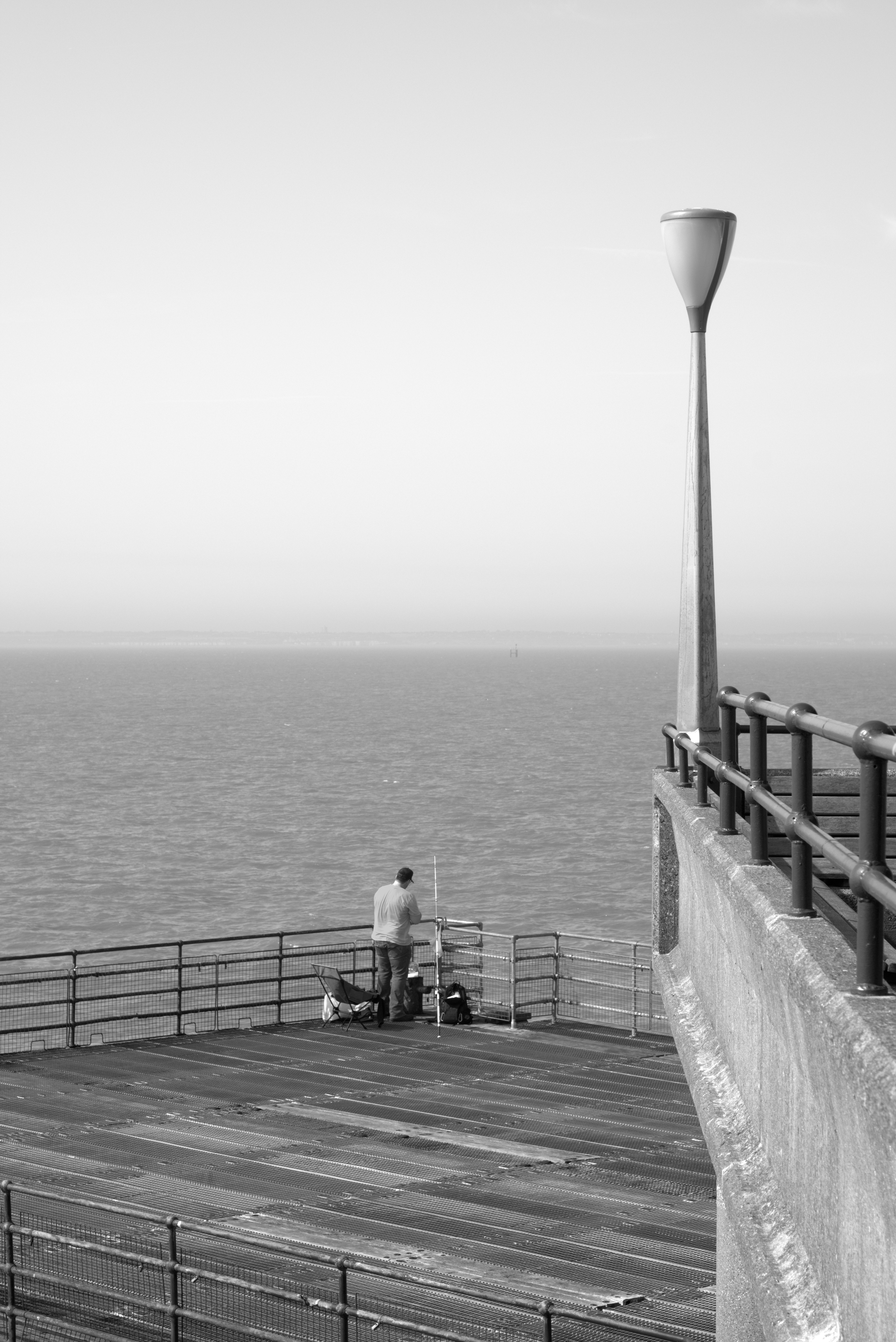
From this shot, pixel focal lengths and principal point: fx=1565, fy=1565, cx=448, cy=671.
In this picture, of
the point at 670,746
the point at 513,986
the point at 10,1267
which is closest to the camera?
the point at 10,1267

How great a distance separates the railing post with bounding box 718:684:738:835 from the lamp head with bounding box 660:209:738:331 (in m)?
3.23

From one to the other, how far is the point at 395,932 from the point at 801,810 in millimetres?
13270

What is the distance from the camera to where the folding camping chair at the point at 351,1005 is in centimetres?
1795

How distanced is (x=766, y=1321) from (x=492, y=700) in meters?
165

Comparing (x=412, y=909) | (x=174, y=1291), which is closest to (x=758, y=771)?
(x=174, y=1291)

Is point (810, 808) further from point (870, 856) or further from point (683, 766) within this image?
point (683, 766)

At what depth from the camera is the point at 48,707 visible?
151250 mm

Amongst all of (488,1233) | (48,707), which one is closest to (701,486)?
(488,1233)

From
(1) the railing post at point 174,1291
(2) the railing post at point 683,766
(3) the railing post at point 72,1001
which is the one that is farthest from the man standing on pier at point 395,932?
(1) the railing post at point 174,1291

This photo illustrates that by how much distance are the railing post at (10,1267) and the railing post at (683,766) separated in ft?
13.6

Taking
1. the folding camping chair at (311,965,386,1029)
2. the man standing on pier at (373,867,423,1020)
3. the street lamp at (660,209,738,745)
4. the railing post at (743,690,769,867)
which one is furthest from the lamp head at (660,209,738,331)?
the folding camping chair at (311,965,386,1029)

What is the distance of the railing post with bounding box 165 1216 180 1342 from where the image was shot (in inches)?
301

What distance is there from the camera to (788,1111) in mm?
4461

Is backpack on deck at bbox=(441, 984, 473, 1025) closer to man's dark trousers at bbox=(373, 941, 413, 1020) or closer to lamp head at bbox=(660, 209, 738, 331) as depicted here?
man's dark trousers at bbox=(373, 941, 413, 1020)
